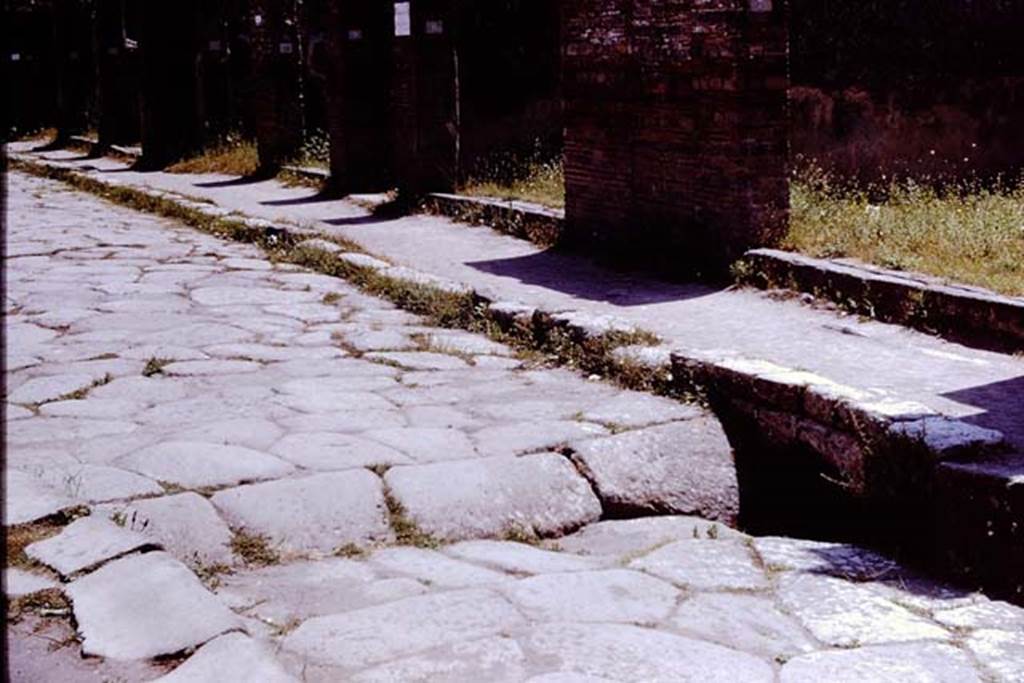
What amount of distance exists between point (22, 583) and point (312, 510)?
939 mm

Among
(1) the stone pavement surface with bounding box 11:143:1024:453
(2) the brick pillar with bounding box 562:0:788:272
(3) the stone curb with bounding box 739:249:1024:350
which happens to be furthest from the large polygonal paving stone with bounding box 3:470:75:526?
(2) the brick pillar with bounding box 562:0:788:272

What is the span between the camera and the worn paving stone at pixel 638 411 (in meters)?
4.59

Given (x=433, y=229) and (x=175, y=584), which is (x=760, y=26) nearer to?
(x=433, y=229)

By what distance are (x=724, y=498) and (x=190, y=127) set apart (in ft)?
47.3

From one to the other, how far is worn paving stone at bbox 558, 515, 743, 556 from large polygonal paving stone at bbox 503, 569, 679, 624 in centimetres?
31

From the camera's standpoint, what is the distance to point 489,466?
4059 millimetres

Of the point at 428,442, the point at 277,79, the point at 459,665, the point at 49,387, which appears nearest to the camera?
the point at 459,665

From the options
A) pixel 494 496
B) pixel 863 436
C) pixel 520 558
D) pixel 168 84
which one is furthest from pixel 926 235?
pixel 168 84

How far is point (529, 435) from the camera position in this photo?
4398 millimetres

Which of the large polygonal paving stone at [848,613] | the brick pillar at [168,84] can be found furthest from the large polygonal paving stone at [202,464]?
the brick pillar at [168,84]

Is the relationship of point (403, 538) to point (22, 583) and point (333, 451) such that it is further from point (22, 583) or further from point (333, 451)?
point (22, 583)

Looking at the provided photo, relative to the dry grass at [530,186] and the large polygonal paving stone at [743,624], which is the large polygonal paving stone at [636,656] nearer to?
the large polygonal paving stone at [743,624]

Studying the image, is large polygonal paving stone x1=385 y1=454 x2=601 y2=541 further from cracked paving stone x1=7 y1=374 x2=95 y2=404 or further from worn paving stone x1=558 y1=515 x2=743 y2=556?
cracked paving stone x1=7 y1=374 x2=95 y2=404

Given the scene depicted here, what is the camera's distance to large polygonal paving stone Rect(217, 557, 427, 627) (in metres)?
3.00
